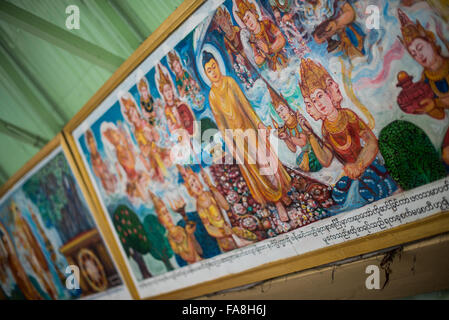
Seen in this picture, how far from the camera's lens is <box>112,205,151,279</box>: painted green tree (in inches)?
161

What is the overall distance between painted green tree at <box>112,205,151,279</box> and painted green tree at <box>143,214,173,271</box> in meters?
0.08

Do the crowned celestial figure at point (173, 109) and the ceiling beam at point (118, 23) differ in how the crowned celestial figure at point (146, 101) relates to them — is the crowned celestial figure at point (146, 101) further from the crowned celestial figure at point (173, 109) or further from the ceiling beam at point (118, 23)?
the ceiling beam at point (118, 23)

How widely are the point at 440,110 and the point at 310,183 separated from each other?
3.04ft

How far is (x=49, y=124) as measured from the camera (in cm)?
459

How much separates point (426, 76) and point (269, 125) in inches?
41.5

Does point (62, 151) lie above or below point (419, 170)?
above

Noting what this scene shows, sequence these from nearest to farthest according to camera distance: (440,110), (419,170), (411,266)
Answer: (440,110), (419,170), (411,266)

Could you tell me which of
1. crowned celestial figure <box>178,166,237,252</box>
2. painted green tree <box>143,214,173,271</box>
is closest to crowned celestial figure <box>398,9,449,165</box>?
crowned celestial figure <box>178,166,237,252</box>

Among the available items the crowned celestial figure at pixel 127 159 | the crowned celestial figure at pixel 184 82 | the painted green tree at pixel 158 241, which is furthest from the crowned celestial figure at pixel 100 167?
the crowned celestial figure at pixel 184 82

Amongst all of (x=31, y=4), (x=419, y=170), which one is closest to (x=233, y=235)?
(x=419, y=170)

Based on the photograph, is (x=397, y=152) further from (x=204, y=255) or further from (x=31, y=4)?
(x=31, y=4)

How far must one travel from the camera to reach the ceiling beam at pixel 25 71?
4.21 metres

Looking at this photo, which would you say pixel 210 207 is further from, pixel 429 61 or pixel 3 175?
pixel 3 175

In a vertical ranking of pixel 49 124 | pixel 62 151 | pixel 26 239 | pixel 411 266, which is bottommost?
pixel 411 266
